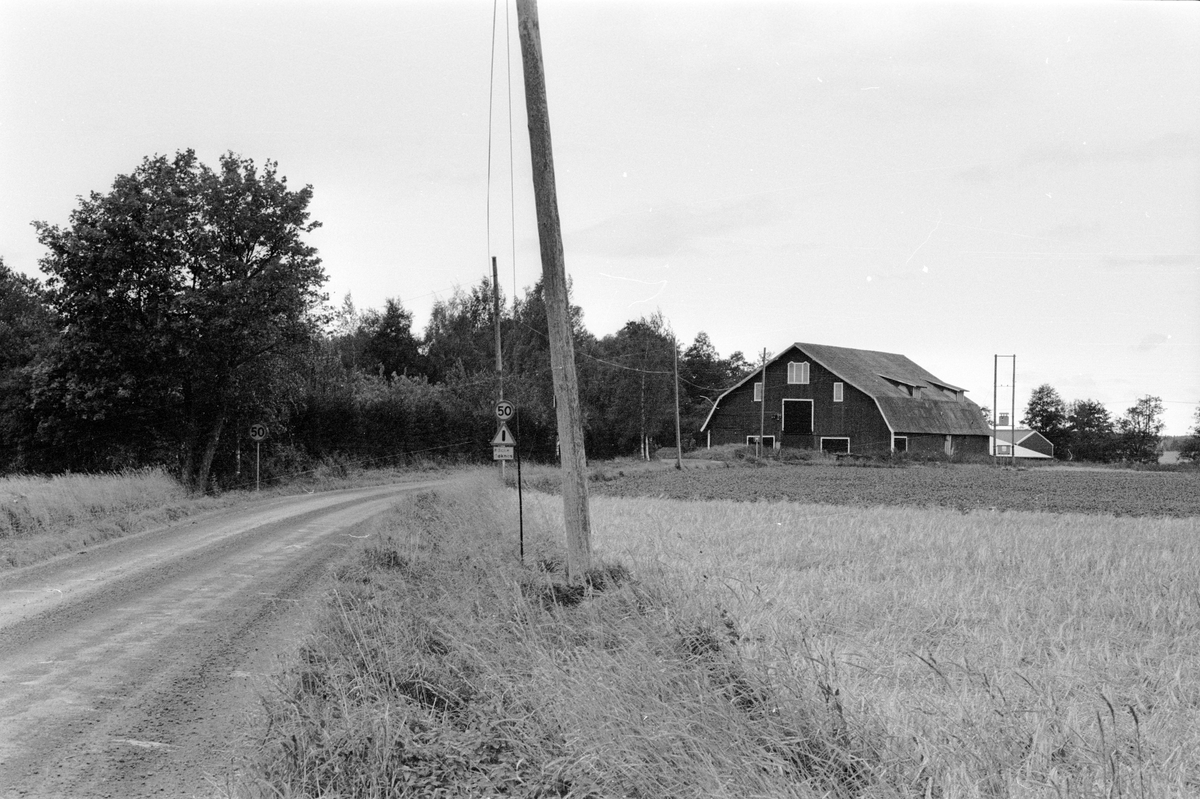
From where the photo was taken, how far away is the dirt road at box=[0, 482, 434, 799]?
5.42 m

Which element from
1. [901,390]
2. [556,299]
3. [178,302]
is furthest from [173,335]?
[901,390]

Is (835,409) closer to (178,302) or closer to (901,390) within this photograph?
(901,390)

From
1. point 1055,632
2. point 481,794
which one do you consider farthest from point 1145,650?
point 481,794

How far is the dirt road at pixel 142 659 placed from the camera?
5422 millimetres

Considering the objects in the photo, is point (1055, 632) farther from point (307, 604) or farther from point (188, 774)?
point (307, 604)

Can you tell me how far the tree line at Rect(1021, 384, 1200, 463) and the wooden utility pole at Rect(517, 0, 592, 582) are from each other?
101201 mm

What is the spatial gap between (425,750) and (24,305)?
4618 cm

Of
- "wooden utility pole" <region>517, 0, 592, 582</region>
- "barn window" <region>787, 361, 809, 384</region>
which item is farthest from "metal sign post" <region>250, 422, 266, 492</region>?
"barn window" <region>787, 361, 809, 384</region>

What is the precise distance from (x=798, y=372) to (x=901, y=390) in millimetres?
7893

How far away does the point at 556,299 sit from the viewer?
10250mm

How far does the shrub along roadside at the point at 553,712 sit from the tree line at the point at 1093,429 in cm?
10388

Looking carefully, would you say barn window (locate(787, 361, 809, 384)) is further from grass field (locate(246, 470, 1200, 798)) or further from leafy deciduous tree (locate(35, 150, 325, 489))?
grass field (locate(246, 470, 1200, 798))

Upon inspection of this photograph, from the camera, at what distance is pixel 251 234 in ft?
92.5

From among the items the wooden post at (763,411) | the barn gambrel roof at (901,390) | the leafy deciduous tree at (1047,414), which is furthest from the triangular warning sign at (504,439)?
the leafy deciduous tree at (1047,414)
